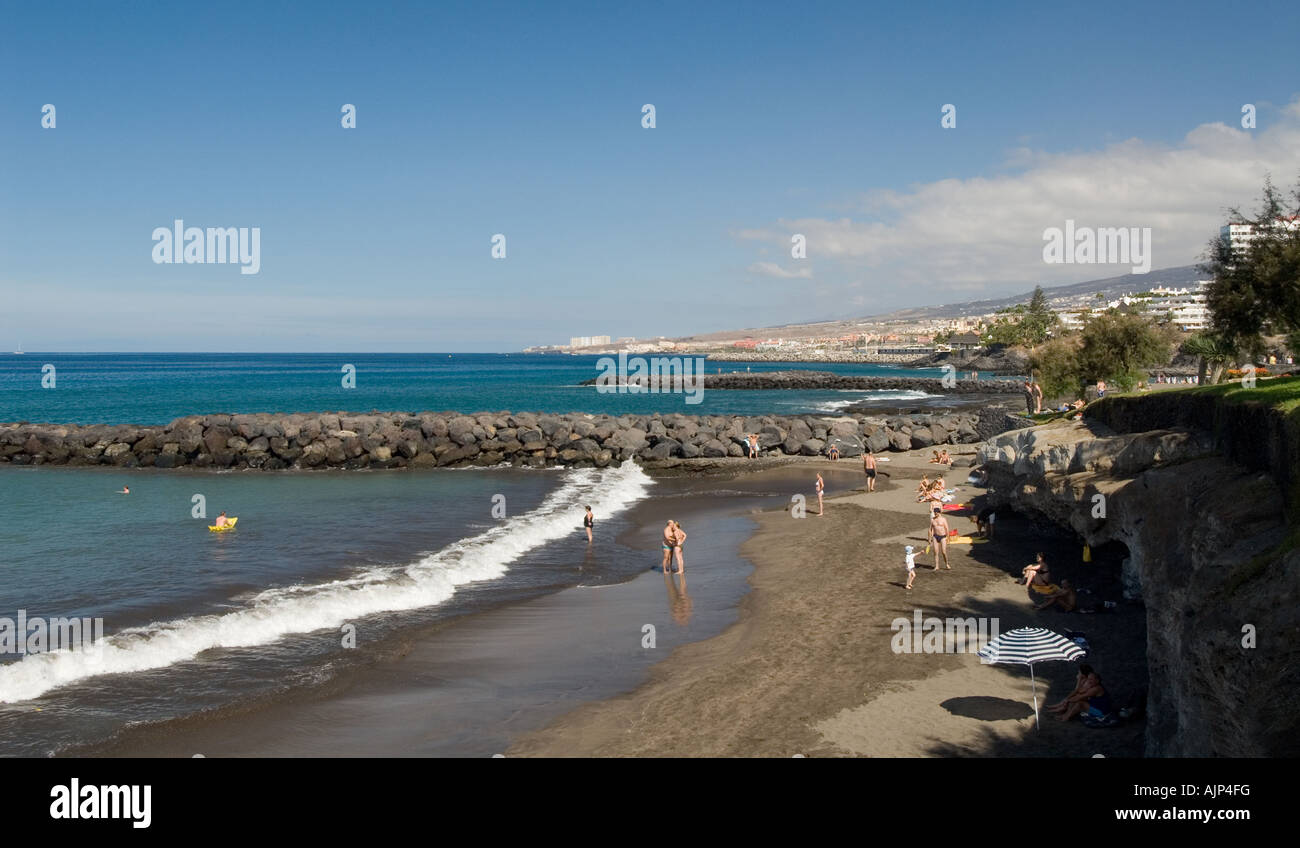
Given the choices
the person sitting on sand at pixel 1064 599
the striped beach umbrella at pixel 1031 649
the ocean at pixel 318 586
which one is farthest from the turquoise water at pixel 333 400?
the striped beach umbrella at pixel 1031 649

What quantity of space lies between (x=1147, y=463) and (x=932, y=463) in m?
23.3

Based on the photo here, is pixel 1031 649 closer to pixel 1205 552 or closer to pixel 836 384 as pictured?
pixel 1205 552

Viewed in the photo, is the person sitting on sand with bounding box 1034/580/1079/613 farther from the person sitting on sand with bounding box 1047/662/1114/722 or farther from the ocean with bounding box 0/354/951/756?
the ocean with bounding box 0/354/951/756

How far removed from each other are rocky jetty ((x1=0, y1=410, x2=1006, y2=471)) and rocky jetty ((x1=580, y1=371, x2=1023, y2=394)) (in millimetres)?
57202

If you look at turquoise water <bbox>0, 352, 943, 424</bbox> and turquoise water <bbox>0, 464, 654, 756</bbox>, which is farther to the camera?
turquoise water <bbox>0, 352, 943, 424</bbox>

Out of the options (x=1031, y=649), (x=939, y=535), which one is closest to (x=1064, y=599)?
(x=939, y=535)

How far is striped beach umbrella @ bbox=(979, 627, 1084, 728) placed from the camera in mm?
10492

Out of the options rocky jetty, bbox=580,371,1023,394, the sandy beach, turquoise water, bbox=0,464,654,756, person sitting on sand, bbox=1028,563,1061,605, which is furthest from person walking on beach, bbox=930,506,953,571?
rocky jetty, bbox=580,371,1023,394

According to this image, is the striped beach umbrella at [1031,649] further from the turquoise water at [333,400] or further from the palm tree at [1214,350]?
the turquoise water at [333,400]

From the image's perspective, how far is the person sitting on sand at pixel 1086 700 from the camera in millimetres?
10628

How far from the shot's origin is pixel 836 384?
11269cm

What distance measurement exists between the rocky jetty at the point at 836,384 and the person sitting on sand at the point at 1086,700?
88.7 m

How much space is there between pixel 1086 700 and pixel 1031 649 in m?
1.00

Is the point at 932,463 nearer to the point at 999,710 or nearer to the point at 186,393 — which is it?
the point at 999,710
